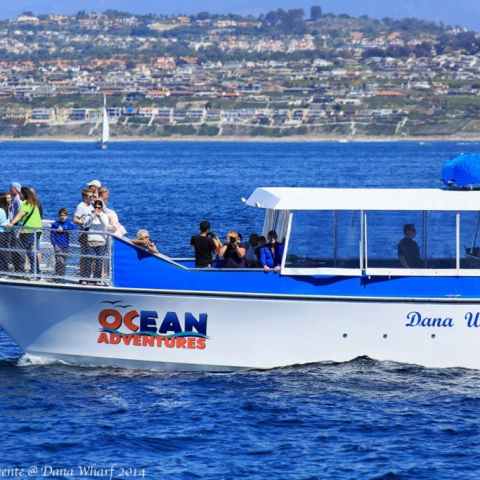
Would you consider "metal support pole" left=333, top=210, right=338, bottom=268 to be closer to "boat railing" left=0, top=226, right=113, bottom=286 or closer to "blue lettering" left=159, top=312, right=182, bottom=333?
"blue lettering" left=159, top=312, right=182, bottom=333

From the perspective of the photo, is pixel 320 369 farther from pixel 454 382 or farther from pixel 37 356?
pixel 37 356

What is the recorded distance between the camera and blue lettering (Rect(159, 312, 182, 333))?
71.6 feet

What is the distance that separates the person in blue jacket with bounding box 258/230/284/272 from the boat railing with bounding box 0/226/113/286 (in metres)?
2.10

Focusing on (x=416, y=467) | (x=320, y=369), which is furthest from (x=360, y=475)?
(x=320, y=369)

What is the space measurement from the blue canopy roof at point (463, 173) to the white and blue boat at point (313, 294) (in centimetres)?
42

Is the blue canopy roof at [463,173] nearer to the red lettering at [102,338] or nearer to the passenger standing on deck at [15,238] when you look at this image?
the red lettering at [102,338]

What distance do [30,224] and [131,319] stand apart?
204cm

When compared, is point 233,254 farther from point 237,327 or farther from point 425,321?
point 425,321

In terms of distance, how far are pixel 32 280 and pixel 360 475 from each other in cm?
609

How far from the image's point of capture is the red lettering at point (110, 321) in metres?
22.0

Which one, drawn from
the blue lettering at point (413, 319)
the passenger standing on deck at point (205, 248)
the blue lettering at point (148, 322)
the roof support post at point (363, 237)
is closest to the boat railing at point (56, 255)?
the blue lettering at point (148, 322)

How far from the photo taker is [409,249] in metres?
21.9

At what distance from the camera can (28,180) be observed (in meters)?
95.2

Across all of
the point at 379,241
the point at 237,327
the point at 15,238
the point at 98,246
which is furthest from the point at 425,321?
the point at 15,238
